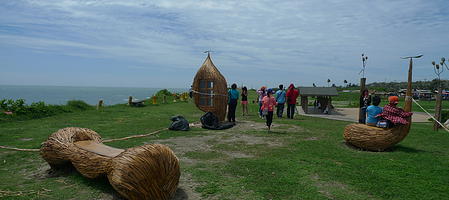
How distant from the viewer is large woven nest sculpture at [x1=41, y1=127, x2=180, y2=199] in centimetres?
412

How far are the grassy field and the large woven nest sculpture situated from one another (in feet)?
1.24

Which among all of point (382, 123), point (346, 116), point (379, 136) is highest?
point (382, 123)

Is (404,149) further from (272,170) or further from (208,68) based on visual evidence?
(208,68)

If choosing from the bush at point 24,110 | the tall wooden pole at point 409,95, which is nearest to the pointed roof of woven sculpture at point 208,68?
the tall wooden pole at point 409,95

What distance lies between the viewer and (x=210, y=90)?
12812 mm

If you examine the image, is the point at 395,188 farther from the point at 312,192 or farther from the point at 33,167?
the point at 33,167

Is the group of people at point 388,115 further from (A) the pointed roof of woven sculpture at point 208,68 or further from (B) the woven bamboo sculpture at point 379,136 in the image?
(A) the pointed roof of woven sculpture at point 208,68

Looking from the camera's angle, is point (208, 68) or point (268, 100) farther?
point (208, 68)

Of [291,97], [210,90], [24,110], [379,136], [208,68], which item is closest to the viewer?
[379,136]

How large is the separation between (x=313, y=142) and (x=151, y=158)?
615cm

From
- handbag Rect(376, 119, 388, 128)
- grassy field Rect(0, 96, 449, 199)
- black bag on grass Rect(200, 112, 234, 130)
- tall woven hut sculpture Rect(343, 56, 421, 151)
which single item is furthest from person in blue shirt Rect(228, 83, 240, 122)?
handbag Rect(376, 119, 388, 128)

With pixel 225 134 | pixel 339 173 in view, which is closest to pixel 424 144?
pixel 339 173

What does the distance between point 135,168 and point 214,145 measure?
15.1 ft

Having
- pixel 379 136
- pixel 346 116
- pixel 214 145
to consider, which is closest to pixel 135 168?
pixel 214 145
